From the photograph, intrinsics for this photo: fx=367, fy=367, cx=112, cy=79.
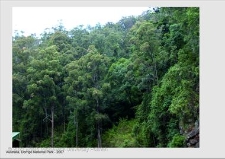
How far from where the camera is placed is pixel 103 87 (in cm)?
1268

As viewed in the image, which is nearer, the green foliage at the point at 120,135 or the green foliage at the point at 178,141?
the green foliage at the point at 178,141

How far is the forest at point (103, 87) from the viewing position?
1076cm

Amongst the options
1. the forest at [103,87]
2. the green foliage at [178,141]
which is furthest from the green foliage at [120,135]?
the green foliage at [178,141]

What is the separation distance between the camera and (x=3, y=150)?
7.74m

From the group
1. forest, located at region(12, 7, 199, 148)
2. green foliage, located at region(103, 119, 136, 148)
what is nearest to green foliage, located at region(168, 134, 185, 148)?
forest, located at region(12, 7, 199, 148)

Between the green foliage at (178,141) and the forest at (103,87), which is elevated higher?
the forest at (103,87)

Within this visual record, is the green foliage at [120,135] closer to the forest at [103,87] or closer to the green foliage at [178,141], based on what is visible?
the forest at [103,87]

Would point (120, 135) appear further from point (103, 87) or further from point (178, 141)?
point (178, 141)

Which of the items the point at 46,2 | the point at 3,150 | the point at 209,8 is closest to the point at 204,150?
the point at 209,8

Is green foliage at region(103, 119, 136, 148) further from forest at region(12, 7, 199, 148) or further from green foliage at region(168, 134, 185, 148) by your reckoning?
green foliage at region(168, 134, 185, 148)

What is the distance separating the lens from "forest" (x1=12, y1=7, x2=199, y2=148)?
35.3ft

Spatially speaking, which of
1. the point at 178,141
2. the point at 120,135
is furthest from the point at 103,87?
the point at 178,141

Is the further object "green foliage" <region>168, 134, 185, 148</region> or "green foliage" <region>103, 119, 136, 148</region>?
"green foliage" <region>103, 119, 136, 148</region>

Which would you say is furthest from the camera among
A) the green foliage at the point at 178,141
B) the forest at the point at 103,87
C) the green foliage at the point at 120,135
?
the green foliage at the point at 120,135
